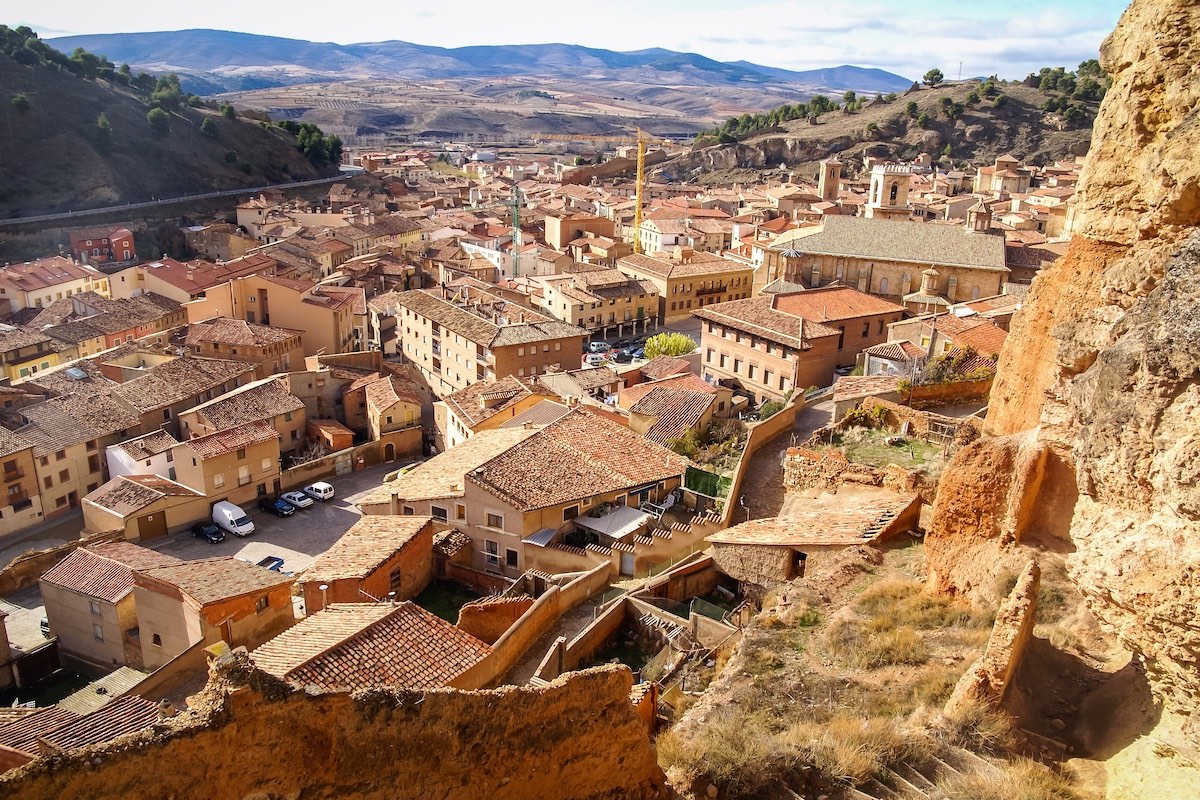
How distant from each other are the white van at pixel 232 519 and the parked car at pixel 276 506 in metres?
1.14

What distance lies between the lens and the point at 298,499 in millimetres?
33219

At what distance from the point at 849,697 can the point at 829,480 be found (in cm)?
950

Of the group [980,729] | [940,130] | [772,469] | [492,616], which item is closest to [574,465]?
[772,469]

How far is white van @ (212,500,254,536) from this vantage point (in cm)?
3070

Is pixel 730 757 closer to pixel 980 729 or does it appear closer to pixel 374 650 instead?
pixel 980 729

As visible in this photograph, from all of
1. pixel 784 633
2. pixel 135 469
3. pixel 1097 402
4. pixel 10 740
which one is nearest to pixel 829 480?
pixel 784 633

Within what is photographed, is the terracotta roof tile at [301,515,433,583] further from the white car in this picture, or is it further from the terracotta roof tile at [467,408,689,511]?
the white car

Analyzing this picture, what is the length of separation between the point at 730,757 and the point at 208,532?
25.1 meters

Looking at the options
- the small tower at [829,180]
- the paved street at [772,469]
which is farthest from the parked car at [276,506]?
the small tower at [829,180]

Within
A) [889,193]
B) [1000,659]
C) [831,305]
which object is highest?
[889,193]

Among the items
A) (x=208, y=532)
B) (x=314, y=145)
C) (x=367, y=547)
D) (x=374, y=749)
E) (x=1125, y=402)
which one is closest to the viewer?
(x=1125, y=402)

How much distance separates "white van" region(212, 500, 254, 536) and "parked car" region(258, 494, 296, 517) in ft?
3.75

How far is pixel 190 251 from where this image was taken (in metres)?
76.6

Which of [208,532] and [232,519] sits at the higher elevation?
[232,519]
